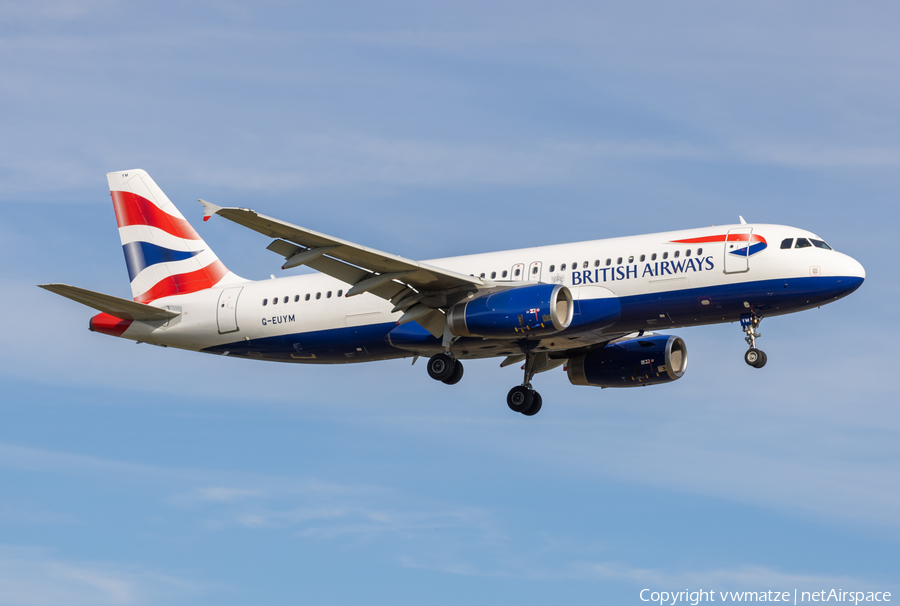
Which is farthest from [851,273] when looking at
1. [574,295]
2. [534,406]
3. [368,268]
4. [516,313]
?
[368,268]

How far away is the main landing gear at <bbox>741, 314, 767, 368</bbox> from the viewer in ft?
116

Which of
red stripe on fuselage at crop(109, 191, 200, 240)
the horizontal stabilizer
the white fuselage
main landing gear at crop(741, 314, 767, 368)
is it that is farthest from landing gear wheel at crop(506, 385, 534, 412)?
red stripe on fuselage at crop(109, 191, 200, 240)

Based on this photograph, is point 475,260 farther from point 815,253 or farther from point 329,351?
point 815,253

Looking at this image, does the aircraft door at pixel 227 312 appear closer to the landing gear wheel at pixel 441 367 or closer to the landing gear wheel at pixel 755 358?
the landing gear wheel at pixel 441 367

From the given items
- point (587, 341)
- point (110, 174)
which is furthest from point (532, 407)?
point (110, 174)

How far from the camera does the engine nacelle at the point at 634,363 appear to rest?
41.5 m

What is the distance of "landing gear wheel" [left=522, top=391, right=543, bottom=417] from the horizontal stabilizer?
545 inches

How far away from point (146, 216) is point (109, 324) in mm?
5392

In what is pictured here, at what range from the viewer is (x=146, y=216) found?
149ft

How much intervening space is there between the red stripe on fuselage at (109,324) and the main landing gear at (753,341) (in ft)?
74.4

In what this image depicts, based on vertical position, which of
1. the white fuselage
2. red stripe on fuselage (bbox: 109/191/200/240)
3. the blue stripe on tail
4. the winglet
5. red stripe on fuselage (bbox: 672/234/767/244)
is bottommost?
the winglet

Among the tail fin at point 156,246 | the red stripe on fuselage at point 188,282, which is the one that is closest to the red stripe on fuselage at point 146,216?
the tail fin at point 156,246

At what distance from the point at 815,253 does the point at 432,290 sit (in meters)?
12.3

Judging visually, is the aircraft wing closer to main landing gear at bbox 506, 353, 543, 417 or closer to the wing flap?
the wing flap
